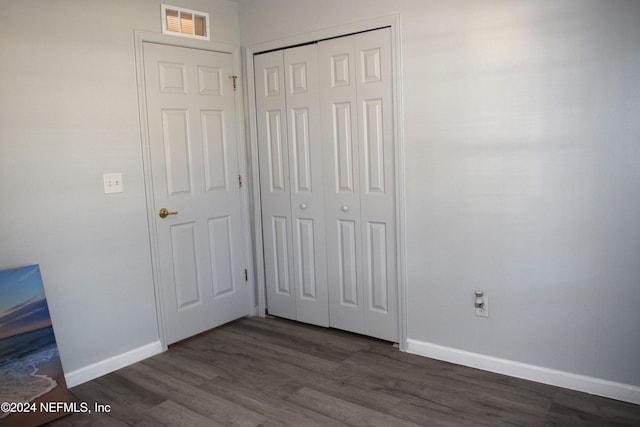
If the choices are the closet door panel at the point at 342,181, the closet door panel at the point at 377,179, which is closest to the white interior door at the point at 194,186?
the closet door panel at the point at 342,181

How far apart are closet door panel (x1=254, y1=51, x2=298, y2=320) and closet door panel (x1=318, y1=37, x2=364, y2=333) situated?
36 cm

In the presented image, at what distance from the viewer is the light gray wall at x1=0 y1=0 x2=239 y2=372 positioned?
260cm

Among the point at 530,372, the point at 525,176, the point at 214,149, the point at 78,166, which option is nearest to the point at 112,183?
the point at 78,166

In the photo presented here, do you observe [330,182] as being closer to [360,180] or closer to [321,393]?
[360,180]

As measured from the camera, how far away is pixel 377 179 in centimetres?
320

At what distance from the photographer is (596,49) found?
2.35 meters

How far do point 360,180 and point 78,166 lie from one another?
1.71m

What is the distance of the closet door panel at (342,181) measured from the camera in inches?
128

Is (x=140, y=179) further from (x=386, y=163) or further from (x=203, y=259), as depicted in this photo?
(x=386, y=163)

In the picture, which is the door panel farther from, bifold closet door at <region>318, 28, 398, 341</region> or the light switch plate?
bifold closet door at <region>318, 28, 398, 341</region>

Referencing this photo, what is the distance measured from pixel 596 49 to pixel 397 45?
3.53ft

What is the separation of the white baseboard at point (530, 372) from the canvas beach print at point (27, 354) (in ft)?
6.74

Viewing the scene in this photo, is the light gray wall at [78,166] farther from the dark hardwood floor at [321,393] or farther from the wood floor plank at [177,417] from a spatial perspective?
the wood floor plank at [177,417]

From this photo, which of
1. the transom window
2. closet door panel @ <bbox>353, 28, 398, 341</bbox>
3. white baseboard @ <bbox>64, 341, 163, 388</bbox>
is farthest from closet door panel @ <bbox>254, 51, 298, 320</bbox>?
white baseboard @ <bbox>64, 341, 163, 388</bbox>
